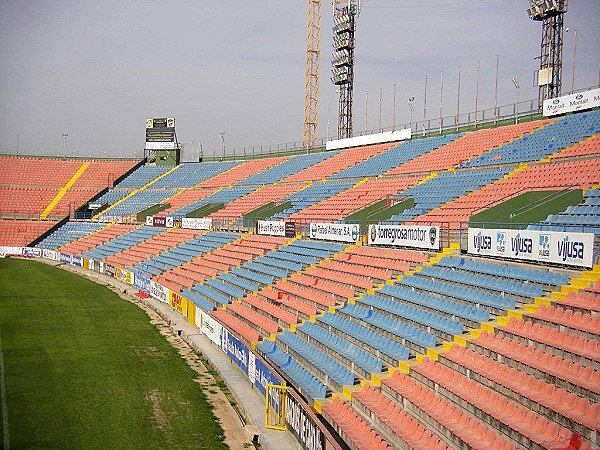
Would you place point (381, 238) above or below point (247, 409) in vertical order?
above

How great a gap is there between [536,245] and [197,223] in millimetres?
29169

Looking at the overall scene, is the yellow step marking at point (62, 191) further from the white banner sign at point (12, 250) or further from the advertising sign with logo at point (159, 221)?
the advertising sign with logo at point (159, 221)

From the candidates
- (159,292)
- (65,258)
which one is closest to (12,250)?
(65,258)

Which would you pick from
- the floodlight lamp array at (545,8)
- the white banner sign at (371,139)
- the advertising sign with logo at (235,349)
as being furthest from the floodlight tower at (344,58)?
the advertising sign with logo at (235,349)

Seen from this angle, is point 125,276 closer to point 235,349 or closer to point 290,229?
point 290,229

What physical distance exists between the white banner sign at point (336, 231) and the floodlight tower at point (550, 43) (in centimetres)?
1667

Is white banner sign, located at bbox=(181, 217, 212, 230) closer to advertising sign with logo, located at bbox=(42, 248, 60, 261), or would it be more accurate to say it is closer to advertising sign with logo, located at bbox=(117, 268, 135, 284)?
advertising sign with logo, located at bbox=(117, 268, 135, 284)

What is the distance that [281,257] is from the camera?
2689cm

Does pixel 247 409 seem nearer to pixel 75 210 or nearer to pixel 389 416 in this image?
pixel 389 416

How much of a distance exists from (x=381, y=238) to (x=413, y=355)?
8.42 meters

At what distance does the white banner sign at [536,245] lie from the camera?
498 inches

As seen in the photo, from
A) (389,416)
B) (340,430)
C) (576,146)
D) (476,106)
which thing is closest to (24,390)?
(340,430)

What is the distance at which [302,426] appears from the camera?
41.3 ft

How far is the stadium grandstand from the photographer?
10664 millimetres
